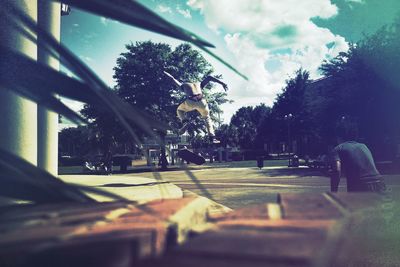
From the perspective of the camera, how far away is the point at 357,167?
16.6 feet

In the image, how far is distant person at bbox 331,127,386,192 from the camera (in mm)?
5008

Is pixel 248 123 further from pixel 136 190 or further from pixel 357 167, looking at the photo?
pixel 357 167

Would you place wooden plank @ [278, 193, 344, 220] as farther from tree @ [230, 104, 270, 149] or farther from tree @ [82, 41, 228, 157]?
tree @ [230, 104, 270, 149]

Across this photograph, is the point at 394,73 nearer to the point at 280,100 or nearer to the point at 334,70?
the point at 334,70

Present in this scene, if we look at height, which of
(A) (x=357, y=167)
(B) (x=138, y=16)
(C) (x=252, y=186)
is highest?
(B) (x=138, y=16)

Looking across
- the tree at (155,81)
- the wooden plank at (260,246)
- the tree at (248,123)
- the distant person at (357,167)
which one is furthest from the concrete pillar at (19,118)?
the tree at (248,123)

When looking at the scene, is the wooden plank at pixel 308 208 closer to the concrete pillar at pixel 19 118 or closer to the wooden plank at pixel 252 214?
the wooden plank at pixel 252 214

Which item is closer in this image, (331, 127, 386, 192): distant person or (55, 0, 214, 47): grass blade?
(55, 0, 214, 47): grass blade

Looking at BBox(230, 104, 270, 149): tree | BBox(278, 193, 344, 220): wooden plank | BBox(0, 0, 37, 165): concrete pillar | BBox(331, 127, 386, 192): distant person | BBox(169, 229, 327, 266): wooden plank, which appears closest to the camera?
BBox(169, 229, 327, 266): wooden plank

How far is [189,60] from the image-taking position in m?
34.2

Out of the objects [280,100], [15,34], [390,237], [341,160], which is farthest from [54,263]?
[280,100]

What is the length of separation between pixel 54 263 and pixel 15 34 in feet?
9.46

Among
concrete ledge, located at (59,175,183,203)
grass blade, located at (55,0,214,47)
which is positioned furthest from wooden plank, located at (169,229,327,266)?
concrete ledge, located at (59,175,183,203)

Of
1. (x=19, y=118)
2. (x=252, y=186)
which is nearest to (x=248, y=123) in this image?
(x=252, y=186)
